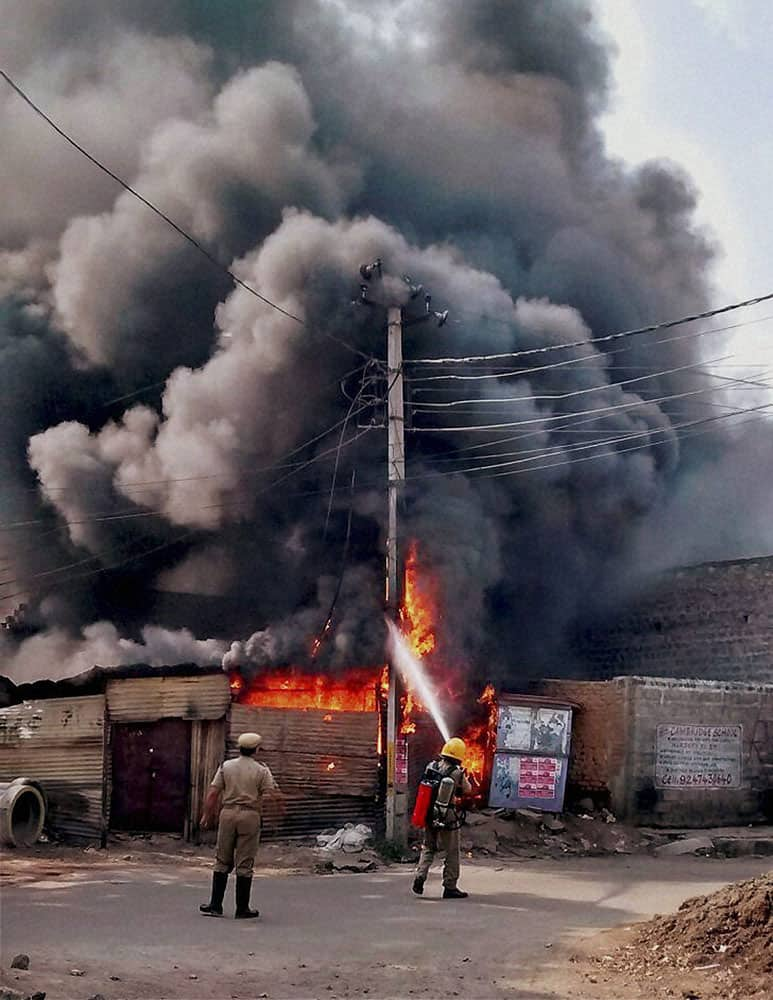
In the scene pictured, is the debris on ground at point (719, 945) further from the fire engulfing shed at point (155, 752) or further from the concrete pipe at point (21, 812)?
the concrete pipe at point (21, 812)

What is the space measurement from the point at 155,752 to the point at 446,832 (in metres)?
6.97

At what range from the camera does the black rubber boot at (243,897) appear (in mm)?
8617

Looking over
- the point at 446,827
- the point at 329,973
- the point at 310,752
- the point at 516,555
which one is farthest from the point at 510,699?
the point at 329,973

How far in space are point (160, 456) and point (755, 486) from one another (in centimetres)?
1578

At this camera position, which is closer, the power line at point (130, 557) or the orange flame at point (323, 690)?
the orange flame at point (323, 690)

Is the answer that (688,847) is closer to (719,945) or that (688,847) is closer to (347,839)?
(347,839)

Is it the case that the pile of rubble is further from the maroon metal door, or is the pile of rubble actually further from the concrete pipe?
the concrete pipe

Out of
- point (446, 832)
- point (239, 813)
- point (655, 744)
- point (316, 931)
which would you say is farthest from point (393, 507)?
point (316, 931)

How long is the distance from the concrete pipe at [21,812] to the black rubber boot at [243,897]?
6.94 m

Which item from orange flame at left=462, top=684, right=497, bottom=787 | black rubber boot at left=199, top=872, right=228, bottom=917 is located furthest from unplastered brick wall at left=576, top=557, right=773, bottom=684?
black rubber boot at left=199, top=872, right=228, bottom=917

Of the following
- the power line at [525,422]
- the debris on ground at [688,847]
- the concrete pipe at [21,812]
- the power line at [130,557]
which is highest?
the power line at [525,422]

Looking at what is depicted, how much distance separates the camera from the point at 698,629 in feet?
72.6

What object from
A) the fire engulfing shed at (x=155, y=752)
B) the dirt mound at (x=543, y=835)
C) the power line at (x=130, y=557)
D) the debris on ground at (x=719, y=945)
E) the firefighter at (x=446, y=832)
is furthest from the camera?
the power line at (x=130, y=557)

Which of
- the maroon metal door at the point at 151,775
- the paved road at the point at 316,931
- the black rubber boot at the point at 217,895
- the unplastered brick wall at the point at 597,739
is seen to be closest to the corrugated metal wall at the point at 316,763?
the maroon metal door at the point at 151,775
